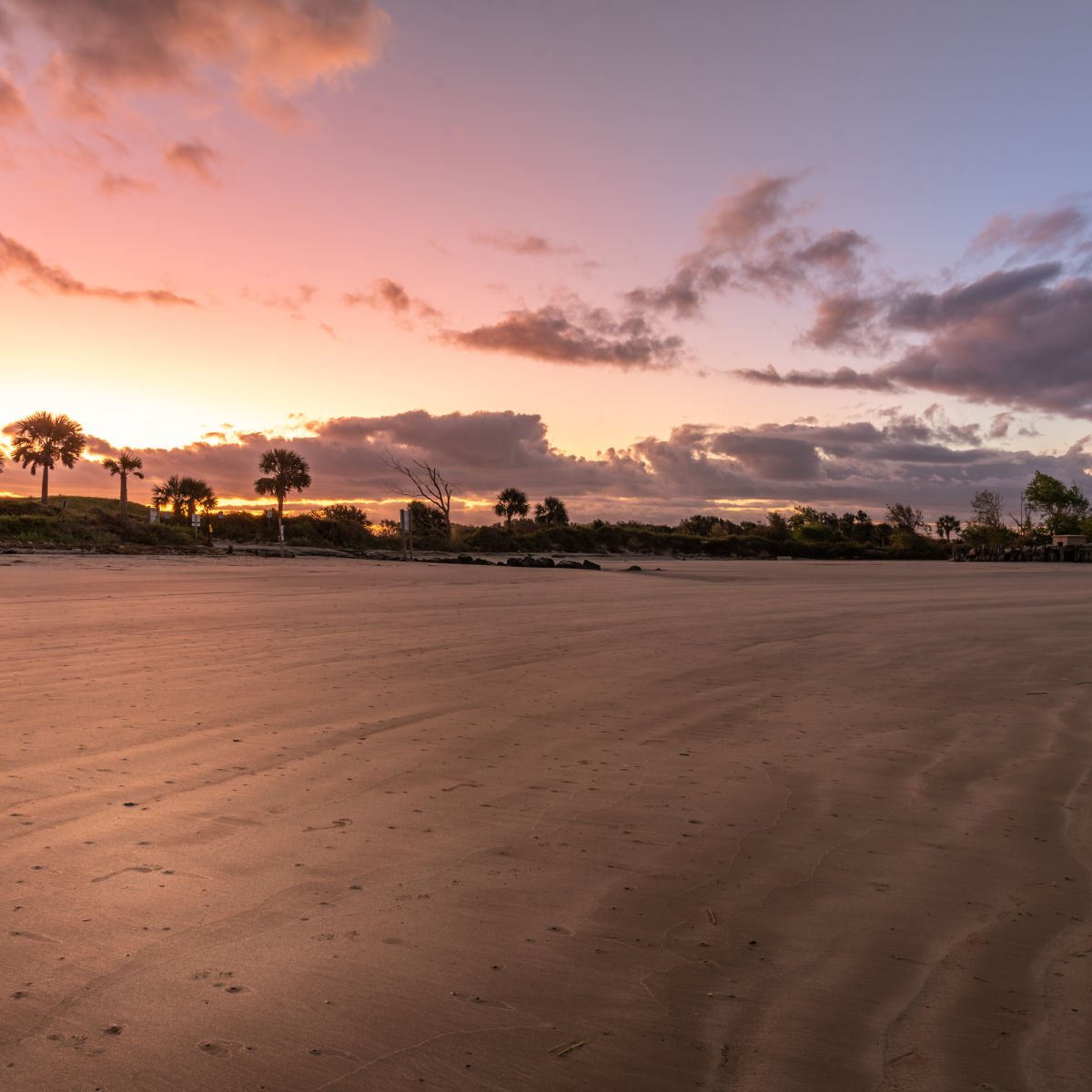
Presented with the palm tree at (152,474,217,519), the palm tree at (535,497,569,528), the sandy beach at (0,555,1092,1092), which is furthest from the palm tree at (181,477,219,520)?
the sandy beach at (0,555,1092,1092)

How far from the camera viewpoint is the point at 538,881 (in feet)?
10.9

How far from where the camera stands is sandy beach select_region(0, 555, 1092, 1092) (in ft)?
7.48

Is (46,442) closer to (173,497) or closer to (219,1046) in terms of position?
(173,497)

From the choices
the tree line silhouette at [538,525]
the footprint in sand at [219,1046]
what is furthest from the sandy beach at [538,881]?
the tree line silhouette at [538,525]

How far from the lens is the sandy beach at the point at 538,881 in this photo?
228cm

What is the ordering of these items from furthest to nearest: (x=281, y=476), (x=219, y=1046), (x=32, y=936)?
(x=281, y=476) < (x=32, y=936) < (x=219, y=1046)

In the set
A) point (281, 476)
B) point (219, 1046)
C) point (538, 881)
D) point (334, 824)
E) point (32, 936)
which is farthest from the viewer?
point (281, 476)

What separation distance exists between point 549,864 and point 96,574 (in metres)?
19.8

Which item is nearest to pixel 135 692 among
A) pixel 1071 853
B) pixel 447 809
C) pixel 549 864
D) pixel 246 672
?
pixel 246 672

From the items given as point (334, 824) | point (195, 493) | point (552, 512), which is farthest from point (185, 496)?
point (334, 824)

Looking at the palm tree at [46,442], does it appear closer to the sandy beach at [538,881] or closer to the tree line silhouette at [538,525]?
the tree line silhouette at [538,525]

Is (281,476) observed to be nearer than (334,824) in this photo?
No

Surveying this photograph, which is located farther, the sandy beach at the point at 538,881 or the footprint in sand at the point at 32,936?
the footprint in sand at the point at 32,936

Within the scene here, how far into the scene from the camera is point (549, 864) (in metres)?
3.50
